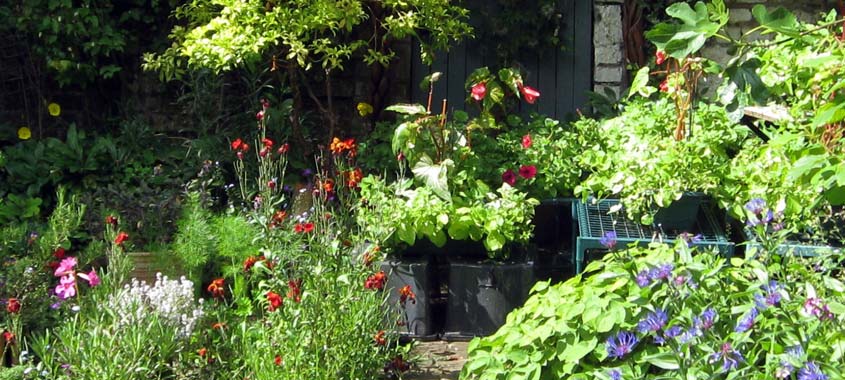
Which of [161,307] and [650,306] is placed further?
[161,307]

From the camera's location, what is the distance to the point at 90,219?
16.7 feet

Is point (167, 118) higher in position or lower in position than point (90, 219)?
higher

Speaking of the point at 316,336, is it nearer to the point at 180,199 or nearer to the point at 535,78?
the point at 180,199

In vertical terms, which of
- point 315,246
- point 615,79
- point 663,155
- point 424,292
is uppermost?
point 615,79

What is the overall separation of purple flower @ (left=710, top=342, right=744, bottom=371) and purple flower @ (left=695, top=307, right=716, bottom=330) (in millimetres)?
63

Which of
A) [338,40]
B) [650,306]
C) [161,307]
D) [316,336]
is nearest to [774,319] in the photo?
[650,306]

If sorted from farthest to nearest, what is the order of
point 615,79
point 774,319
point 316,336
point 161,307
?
point 615,79, point 161,307, point 316,336, point 774,319

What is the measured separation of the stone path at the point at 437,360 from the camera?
400cm

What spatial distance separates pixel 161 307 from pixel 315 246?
0.60 meters

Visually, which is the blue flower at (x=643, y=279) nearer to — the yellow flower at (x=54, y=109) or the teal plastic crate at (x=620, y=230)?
the teal plastic crate at (x=620, y=230)

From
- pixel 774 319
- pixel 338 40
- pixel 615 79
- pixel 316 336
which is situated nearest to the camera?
pixel 774 319

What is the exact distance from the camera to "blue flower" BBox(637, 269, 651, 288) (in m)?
2.74

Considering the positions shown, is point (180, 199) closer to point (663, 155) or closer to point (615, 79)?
point (663, 155)

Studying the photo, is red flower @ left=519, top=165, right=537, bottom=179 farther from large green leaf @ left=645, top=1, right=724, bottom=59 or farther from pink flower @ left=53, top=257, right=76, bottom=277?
large green leaf @ left=645, top=1, right=724, bottom=59
